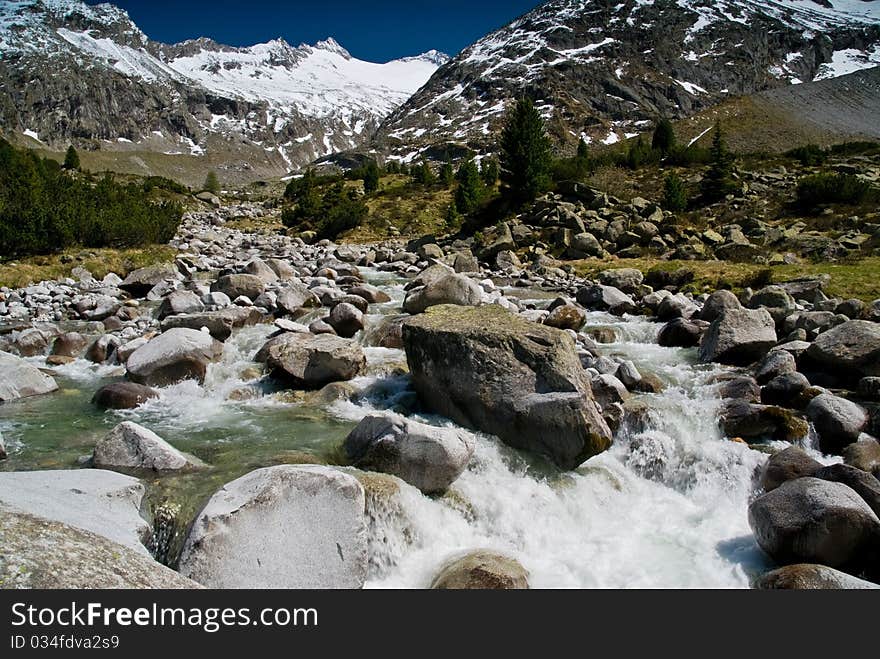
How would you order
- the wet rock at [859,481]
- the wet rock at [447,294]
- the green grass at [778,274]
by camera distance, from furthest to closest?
1. the green grass at [778,274]
2. the wet rock at [447,294]
3. the wet rock at [859,481]

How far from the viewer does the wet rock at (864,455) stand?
26.3 ft

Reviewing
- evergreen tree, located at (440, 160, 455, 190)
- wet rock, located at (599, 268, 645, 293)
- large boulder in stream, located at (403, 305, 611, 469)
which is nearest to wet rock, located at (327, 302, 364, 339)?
large boulder in stream, located at (403, 305, 611, 469)

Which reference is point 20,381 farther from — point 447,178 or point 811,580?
point 447,178

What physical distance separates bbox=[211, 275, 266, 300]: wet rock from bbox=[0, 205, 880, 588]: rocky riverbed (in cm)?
309

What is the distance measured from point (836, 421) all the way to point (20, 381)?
1501 centimetres

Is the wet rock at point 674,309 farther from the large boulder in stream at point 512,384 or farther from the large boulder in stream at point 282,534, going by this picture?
the large boulder in stream at point 282,534

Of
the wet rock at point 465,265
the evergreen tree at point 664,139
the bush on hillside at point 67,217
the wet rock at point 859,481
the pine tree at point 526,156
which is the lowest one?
the wet rock at point 859,481

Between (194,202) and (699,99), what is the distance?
194 metres

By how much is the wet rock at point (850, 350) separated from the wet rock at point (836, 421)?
2.21 metres

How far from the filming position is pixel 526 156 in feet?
144

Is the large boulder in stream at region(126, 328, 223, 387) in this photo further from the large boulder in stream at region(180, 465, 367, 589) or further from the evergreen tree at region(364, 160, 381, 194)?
the evergreen tree at region(364, 160, 381, 194)

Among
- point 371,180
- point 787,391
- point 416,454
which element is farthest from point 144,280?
point 371,180

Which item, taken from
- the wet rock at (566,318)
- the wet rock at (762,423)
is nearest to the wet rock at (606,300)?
the wet rock at (566,318)
